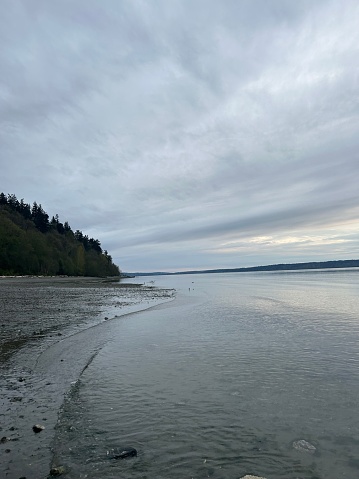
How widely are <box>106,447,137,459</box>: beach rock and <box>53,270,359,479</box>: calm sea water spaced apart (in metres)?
0.13

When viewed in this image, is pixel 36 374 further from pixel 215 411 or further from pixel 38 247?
pixel 38 247

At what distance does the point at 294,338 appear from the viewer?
16.2 metres

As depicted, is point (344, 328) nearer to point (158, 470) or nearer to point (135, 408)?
point (135, 408)

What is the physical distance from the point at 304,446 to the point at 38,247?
99661mm

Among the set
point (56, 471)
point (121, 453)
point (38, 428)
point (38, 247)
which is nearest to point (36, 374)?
point (38, 428)

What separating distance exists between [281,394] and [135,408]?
372cm

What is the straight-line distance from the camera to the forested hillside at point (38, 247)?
8638cm

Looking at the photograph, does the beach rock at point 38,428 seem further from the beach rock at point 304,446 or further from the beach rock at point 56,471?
the beach rock at point 304,446

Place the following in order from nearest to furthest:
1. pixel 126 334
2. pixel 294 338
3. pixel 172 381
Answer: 1. pixel 172 381
2. pixel 294 338
3. pixel 126 334

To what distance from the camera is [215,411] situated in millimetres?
7680

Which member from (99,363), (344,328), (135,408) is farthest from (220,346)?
(344,328)

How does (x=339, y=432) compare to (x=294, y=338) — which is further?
(x=294, y=338)

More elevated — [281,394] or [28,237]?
[28,237]

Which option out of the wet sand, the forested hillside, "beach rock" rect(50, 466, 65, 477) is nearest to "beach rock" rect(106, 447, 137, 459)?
"beach rock" rect(50, 466, 65, 477)
